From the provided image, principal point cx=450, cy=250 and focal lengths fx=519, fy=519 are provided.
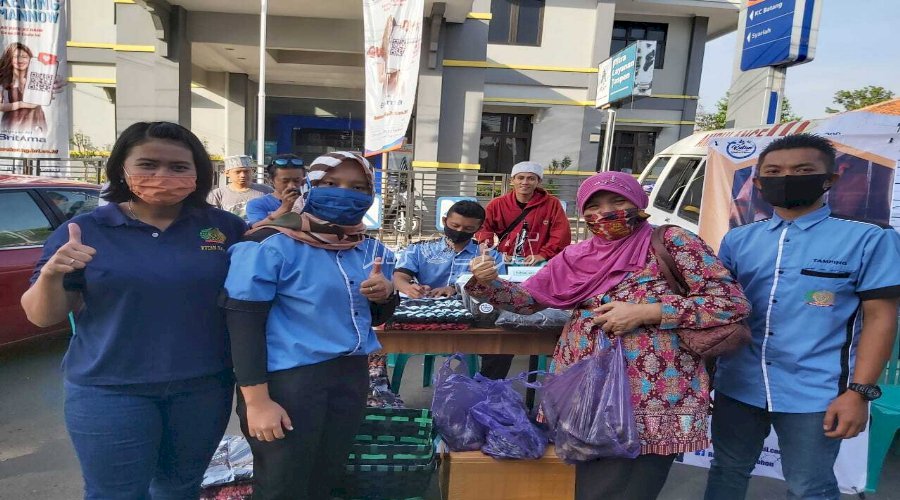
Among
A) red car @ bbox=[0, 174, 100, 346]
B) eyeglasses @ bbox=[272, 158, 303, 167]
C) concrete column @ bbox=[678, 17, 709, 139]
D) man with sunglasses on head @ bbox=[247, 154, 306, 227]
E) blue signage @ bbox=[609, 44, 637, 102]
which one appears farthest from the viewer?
concrete column @ bbox=[678, 17, 709, 139]

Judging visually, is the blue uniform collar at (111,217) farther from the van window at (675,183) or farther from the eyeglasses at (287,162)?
the van window at (675,183)

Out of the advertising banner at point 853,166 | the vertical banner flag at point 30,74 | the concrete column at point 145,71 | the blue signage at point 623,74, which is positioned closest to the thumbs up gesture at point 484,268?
the advertising banner at point 853,166

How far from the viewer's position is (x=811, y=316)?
1.92 metres

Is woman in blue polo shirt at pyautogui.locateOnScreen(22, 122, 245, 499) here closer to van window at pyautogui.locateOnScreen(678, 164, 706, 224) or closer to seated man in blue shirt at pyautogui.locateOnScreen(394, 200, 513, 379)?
seated man in blue shirt at pyautogui.locateOnScreen(394, 200, 513, 379)

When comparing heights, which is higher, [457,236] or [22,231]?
[457,236]

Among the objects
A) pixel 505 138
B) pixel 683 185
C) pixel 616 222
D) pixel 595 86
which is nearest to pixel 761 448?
pixel 616 222

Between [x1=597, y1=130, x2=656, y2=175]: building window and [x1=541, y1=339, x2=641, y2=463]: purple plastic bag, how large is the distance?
1736 centimetres

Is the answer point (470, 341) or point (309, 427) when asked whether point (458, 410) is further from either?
point (309, 427)

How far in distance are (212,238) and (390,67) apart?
6.78 meters

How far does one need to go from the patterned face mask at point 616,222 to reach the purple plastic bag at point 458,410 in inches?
50.4

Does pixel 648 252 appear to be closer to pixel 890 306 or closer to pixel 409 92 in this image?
pixel 890 306

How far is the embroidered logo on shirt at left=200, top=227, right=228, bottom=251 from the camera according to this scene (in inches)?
70.6

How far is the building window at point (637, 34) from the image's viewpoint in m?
17.5

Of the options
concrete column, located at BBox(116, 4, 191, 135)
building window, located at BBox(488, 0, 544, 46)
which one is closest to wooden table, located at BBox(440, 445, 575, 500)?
concrete column, located at BBox(116, 4, 191, 135)
